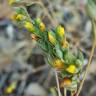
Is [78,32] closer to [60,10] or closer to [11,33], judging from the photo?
[60,10]

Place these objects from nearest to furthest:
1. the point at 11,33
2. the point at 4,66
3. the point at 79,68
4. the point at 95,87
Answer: the point at 79,68, the point at 95,87, the point at 4,66, the point at 11,33

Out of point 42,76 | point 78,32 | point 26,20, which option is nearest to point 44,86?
point 42,76

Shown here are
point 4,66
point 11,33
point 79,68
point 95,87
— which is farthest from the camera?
point 11,33

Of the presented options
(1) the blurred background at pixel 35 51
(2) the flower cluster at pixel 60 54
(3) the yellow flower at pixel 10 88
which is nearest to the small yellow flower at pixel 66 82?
(2) the flower cluster at pixel 60 54

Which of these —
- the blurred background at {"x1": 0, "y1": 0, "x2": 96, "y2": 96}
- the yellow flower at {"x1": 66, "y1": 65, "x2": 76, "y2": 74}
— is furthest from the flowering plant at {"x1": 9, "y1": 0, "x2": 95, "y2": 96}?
the blurred background at {"x1": 0, "y1": 0, "x2": 96, "y2": 96}

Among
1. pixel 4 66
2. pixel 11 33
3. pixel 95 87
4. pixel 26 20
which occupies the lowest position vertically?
pixel 95 87

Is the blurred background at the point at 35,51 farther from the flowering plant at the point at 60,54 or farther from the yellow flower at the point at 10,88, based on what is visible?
the flowering plant at the point at 60,54

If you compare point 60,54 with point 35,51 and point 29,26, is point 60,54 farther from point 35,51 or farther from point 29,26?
point 35,51
